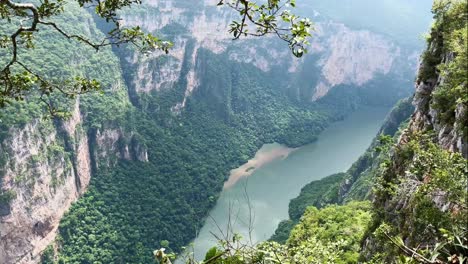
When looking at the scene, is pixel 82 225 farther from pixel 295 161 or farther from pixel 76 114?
pixel 295 161

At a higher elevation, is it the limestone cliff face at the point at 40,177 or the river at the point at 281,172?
the limestone cliff face at the point at 40,177

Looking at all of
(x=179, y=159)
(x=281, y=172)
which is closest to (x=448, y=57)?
(x=179, y=159)

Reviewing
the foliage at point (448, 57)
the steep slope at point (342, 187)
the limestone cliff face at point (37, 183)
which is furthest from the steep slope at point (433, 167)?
the limestone cliff face at point (37, 183)

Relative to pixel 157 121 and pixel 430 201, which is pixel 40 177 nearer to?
pixel 157 121

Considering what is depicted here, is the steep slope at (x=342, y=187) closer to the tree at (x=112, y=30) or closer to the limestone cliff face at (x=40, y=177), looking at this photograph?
the limestone cliff face at (x=40, y=177)

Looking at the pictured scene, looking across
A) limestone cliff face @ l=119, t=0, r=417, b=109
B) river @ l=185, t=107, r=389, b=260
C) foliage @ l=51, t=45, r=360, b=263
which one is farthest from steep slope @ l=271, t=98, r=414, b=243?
limestone cliff face @ l=119, t=0, r=417, b=109

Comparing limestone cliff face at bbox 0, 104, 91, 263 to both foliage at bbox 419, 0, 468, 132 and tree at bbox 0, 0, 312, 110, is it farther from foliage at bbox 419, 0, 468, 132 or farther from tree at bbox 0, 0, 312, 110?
tree at bbox 0, 0, 312, 110
